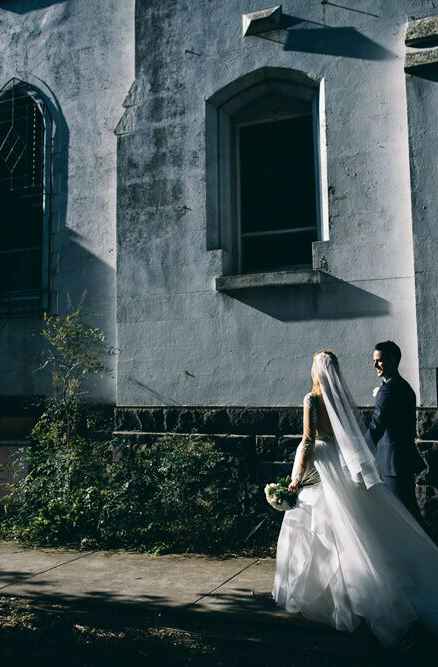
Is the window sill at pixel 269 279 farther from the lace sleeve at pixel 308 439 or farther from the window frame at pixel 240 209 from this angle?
the lace sleeve at pixel 308 439

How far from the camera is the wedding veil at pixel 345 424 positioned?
17.6 feet

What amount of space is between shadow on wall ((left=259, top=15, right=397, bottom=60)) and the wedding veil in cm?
427

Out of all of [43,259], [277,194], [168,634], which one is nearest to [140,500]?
[168,634]

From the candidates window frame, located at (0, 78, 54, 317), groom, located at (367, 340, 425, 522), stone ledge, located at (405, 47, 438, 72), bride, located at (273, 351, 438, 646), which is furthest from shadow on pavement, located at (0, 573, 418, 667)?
stone ledge, located at (405, 47, 438, 72)

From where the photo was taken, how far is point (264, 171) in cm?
901

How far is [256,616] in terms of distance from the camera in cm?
536

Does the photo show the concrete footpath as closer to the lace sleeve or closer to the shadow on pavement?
the shadow on pavement

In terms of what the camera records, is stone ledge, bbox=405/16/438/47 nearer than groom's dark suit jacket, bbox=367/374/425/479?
No

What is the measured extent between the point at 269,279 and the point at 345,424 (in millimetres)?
2977

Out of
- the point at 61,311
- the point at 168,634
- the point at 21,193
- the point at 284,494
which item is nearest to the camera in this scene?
the point at 168,634

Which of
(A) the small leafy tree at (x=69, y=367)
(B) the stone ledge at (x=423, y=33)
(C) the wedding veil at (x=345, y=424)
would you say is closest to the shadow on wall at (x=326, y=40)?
(B) the stone ledge at (x=423, y=33)

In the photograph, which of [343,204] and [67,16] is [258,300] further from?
[67,16]

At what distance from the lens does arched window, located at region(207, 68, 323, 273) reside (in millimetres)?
8648

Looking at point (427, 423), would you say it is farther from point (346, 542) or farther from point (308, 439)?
point (346, 542)
